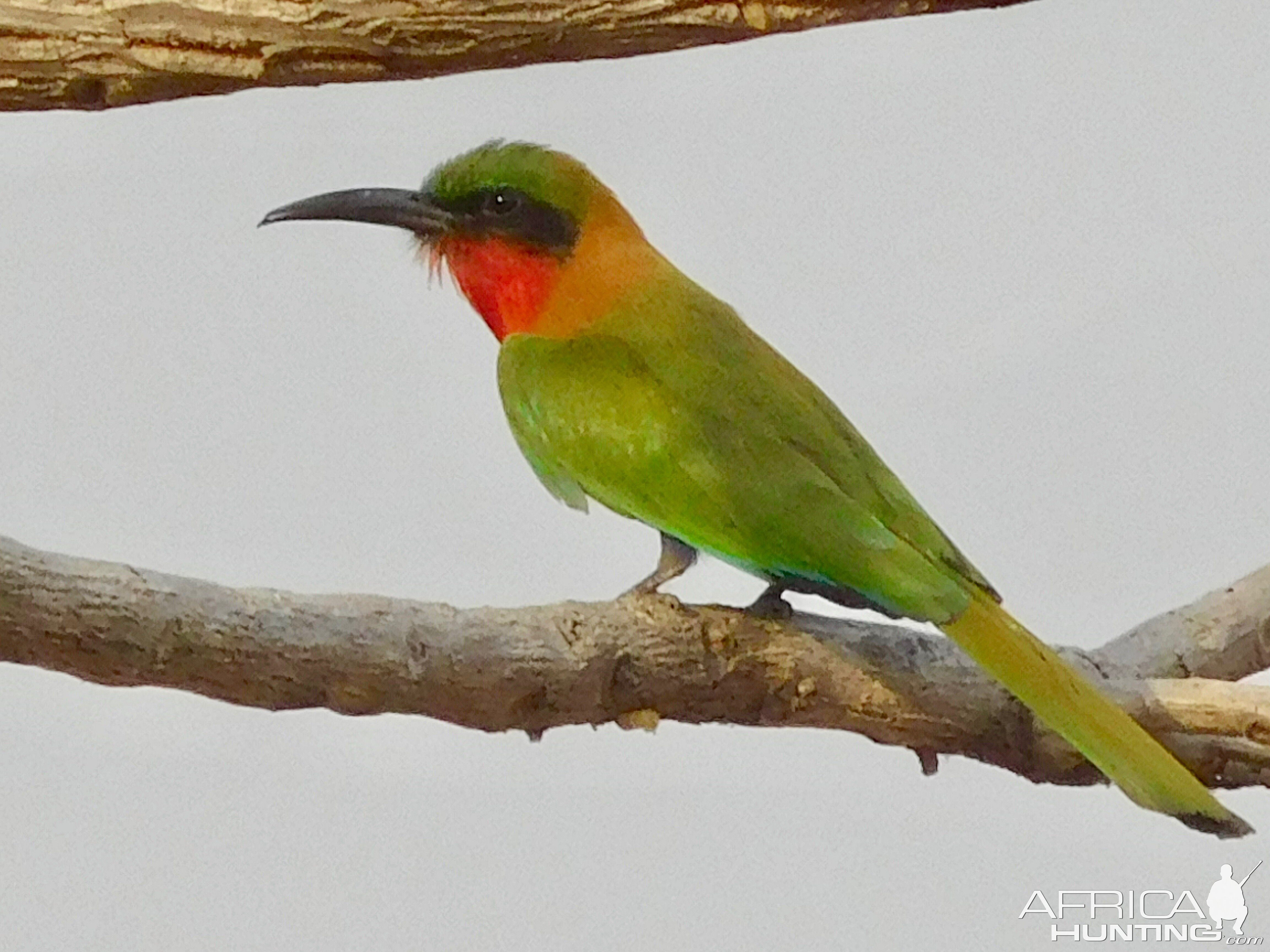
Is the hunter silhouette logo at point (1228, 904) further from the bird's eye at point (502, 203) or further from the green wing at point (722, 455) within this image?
the bird's eye at point (502, 203)

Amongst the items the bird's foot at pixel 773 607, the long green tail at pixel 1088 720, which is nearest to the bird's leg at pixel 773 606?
the bird's foot at pixel 773 607

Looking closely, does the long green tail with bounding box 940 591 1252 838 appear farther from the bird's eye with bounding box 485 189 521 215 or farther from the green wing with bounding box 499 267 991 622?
the bird's eye with bounding box 485 189 521 215

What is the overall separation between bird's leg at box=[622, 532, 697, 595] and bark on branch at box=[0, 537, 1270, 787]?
75 mm

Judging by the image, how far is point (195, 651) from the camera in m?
1.08

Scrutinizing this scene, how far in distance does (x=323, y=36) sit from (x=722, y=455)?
0.47m

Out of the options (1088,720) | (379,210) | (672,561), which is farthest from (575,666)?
(379,210)

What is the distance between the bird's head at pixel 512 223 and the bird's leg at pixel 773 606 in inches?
12.3

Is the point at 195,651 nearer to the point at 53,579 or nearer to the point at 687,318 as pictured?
the point at 53,579

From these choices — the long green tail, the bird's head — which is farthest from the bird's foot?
the bird's head

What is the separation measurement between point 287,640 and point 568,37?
52 centimetres

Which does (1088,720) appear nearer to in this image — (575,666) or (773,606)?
(773,606)

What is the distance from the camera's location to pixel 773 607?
1366 mm

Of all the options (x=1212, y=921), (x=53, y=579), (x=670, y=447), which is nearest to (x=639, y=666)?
(x=670, y=447)

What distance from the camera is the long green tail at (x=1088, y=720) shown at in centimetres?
117
